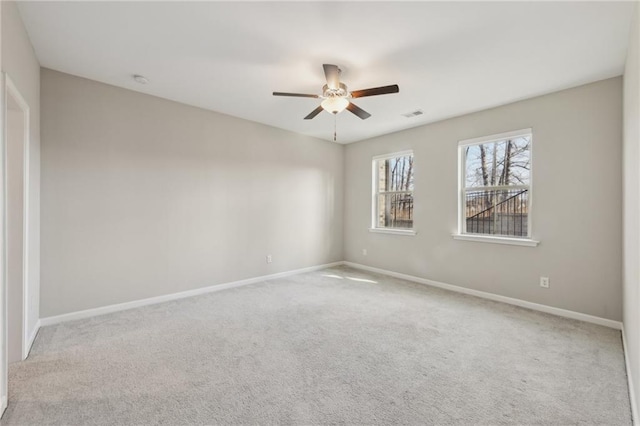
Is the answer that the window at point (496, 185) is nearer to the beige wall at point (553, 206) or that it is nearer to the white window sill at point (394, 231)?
the beige wall at point (553, 206)

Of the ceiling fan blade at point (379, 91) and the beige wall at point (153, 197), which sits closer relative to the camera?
the ceiling fan blade at point (379, 91)

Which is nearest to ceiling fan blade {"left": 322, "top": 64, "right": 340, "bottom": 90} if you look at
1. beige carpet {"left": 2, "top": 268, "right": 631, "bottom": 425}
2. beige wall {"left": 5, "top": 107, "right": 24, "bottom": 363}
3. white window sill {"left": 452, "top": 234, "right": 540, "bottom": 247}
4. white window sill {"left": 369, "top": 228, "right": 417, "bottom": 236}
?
beige carpet {"left": 2, "top": 268, "right": 631, "bottom": 425}

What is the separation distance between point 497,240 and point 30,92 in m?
5.26

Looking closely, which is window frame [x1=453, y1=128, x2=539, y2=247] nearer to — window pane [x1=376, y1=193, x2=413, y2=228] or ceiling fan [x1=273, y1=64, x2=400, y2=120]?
window pane [x1=376, y1=193, x2=413, y2=228]

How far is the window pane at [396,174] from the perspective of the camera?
503 centimetres

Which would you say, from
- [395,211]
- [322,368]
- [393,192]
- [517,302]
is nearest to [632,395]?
[517,302]

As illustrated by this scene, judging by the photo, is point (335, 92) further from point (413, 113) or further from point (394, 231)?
point (394, 231)

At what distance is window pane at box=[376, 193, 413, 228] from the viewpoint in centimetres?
506

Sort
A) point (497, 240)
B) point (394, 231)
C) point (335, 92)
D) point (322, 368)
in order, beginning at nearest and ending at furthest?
point (322, 368) → point (335, 92) → point (497, 240) → point (394, 231)

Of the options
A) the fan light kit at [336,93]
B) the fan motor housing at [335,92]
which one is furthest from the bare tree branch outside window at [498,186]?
the fan motor housing at [335,92]

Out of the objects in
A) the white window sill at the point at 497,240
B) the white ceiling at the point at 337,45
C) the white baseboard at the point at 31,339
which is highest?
the white ceiling at the point at 337,45

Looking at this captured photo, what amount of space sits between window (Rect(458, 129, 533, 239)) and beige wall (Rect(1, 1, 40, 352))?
4734 millimetres

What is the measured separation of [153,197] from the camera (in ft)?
11.9

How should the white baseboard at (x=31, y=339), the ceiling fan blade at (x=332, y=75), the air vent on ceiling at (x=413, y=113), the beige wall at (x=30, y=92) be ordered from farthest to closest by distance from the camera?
the air vent on ceiling at (x=413, y=113), the ceiling fan blade at (x=332, y=75), the white baseboard at (x=31, y=339), the beige wall at (x=30, y=92)
